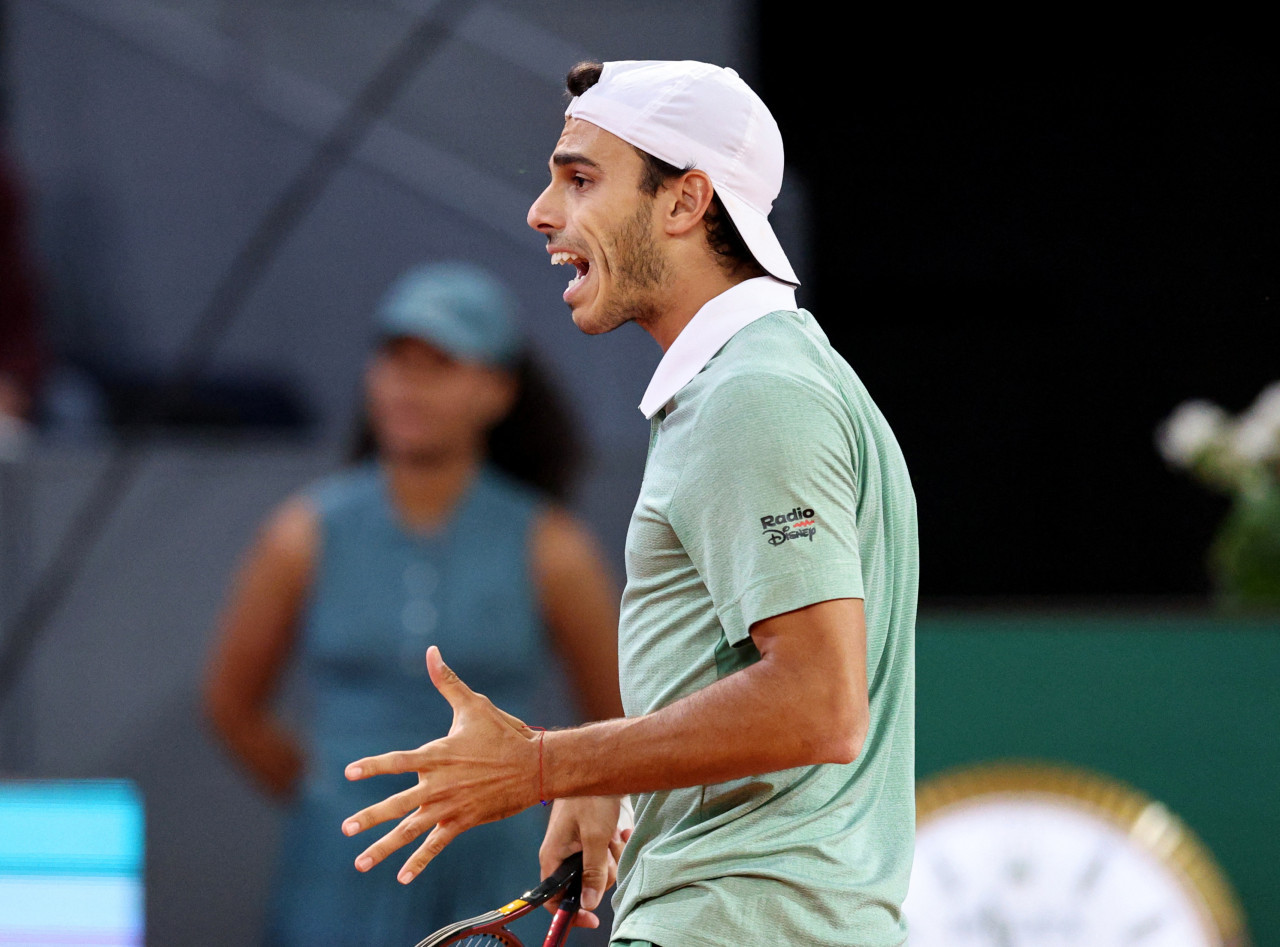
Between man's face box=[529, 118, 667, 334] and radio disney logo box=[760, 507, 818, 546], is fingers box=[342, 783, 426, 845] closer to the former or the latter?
radio disney logo box=[760, 507, 818, 546]

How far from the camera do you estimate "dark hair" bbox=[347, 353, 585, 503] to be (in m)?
3.57

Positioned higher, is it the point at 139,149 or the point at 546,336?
the point at 139,149

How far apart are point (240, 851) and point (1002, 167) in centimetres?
256

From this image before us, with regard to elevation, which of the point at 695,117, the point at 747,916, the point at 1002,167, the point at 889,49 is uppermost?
the point at 889,49

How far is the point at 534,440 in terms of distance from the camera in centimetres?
363

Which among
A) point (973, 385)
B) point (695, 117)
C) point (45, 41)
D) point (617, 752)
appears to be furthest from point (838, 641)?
point (45, 41)

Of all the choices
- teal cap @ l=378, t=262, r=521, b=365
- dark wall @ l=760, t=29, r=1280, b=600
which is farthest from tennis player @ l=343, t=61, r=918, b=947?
dark wall @ l=760, t=29, r=1280, b=600

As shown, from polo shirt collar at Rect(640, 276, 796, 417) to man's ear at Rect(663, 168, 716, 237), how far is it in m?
0.07

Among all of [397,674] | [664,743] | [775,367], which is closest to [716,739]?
[664,743]

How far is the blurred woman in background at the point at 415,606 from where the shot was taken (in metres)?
3.28

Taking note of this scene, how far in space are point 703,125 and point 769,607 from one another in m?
0.43

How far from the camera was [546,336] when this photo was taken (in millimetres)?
4141

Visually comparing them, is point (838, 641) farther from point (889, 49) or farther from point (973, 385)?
point (889, 49)

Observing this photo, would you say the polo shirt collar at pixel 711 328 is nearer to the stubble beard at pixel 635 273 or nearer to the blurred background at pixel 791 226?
the stubble beard at pixel 635 273
